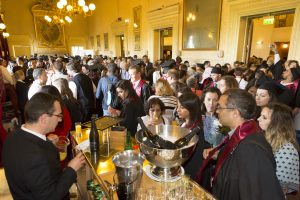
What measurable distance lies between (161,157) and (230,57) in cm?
735

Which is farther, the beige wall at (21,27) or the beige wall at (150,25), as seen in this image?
the beige wall at (21,27)

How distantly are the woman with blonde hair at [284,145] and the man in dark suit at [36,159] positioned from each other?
2.18m

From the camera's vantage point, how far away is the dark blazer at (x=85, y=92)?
4.56 metres

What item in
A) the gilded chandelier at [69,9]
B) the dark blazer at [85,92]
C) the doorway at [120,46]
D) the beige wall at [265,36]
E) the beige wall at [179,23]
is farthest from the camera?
the doorway at [120,46]

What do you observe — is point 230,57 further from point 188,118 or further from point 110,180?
point 110,180

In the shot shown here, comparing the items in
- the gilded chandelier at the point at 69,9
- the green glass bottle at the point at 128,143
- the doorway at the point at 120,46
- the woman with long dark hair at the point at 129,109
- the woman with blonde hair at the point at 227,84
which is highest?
the gilded chandelier at the point at 69,9

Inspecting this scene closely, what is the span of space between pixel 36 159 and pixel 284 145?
8.21ft

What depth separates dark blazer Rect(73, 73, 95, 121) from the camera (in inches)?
179

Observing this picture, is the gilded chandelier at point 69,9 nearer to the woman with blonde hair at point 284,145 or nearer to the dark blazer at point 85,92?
the dark blazer at point 85,92

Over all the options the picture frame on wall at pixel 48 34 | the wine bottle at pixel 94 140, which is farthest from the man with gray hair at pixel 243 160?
the picture frame on wall at pixel 48 34

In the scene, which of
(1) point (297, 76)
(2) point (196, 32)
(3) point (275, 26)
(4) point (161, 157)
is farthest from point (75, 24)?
(4) point (161, 157)

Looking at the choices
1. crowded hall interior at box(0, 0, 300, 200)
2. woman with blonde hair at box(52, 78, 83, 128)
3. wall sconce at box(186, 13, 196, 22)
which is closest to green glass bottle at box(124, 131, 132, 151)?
crowded hall interior at box(0, 0, 300, 200)

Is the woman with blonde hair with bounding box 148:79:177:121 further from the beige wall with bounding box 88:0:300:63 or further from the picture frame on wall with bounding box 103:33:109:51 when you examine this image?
the picture frame on wall with bounding box 103:33:109:51


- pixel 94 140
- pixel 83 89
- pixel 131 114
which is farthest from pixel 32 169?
pixel 83 89
